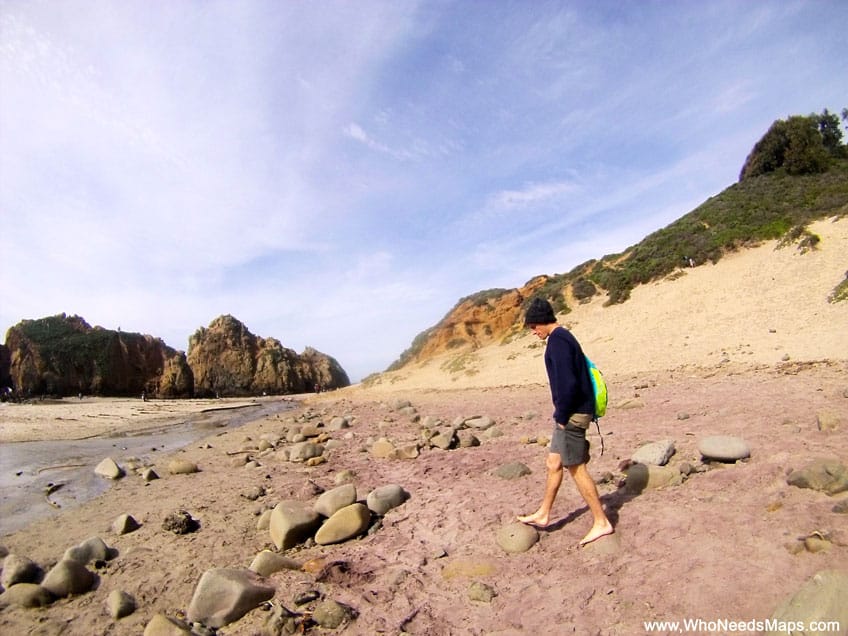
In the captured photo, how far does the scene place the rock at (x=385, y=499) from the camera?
5.15m

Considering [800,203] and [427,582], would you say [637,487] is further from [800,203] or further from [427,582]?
[800,203]

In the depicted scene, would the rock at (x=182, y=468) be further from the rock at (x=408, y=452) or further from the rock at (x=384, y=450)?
the rock at (x=408, y=452)

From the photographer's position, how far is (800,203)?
25.5m

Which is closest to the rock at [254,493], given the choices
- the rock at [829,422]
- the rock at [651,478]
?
the rock at [651,478]

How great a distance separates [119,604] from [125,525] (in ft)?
6.90

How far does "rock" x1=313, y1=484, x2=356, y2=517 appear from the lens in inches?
200

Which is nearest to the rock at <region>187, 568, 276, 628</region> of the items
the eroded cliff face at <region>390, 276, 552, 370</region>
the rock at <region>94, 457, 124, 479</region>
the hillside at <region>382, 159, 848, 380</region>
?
the rock at <region>94, 457, 124, 479</region>

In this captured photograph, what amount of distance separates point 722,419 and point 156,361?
178 ft

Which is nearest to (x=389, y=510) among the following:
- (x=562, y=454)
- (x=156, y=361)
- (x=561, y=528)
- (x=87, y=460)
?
(x=561, y=528)

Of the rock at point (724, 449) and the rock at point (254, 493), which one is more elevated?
the rock at point (724, 449)

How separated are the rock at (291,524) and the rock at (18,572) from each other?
2005 mm

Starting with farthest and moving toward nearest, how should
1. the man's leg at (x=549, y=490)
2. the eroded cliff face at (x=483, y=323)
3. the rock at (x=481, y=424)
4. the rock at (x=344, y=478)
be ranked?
1. the eroded cliff face at (x=483, y=323)
2. the rock at (x=481, y=424)
3. the rock at (x=344, y=478)
4. the man's leg at (x=549, y=490)

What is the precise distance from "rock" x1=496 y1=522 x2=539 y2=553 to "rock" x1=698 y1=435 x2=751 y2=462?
2.07 meters

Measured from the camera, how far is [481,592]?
3.28 metres
